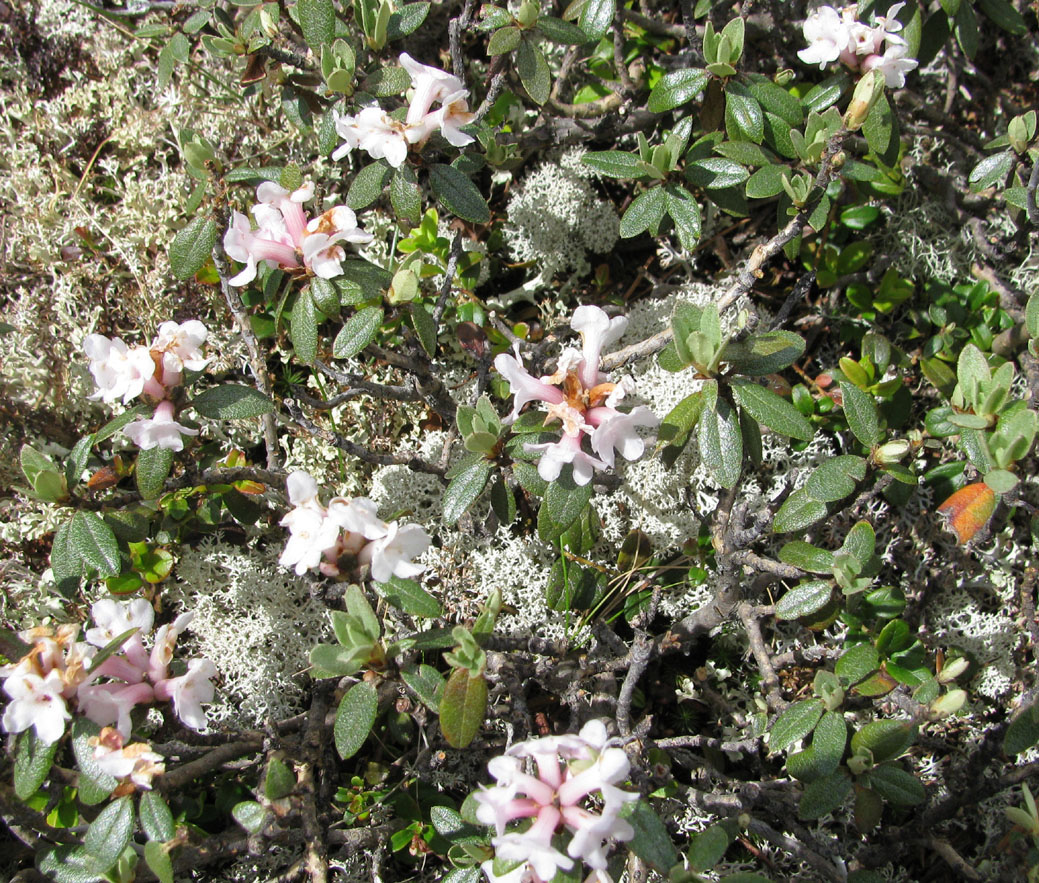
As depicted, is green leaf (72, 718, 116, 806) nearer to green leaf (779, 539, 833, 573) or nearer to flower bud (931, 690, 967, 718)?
green leaf (779, 539, 833, 573)

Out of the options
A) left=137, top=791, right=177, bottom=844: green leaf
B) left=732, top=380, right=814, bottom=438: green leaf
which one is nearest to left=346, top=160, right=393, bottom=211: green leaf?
left=732, top=380, right=814, bottom=438: green leaf

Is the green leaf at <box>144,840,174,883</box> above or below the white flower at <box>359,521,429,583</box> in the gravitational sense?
below

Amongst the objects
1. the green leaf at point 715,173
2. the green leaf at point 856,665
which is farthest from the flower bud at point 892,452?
the green leaf at point 715,173

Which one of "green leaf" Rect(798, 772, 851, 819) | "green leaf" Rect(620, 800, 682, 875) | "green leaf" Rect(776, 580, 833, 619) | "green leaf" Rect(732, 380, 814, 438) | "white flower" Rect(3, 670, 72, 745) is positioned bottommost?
"green leaf" Rect(798, 772, 851, 819)

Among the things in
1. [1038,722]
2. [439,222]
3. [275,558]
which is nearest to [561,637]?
[275,558]

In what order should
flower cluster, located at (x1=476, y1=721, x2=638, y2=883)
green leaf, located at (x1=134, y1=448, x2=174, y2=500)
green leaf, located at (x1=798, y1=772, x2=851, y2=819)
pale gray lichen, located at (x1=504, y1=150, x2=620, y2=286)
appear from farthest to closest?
pale gray lichen, located at (x1=504, y1=150, x2=620, y2=286) < green leaf, located at (x1=134, y1=448, x2=174, y2=500) < green leaf, located at (x1=798, y1=772, x2=851, y2=819) < flower cluster, located at (x1=476, y1=721, x2=638, y2=883)

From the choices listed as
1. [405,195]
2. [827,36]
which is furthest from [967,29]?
[405,195]

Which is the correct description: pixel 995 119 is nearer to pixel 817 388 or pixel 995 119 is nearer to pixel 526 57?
pixel 817 388

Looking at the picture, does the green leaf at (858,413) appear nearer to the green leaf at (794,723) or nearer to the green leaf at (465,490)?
the green leaf at (794,723)
